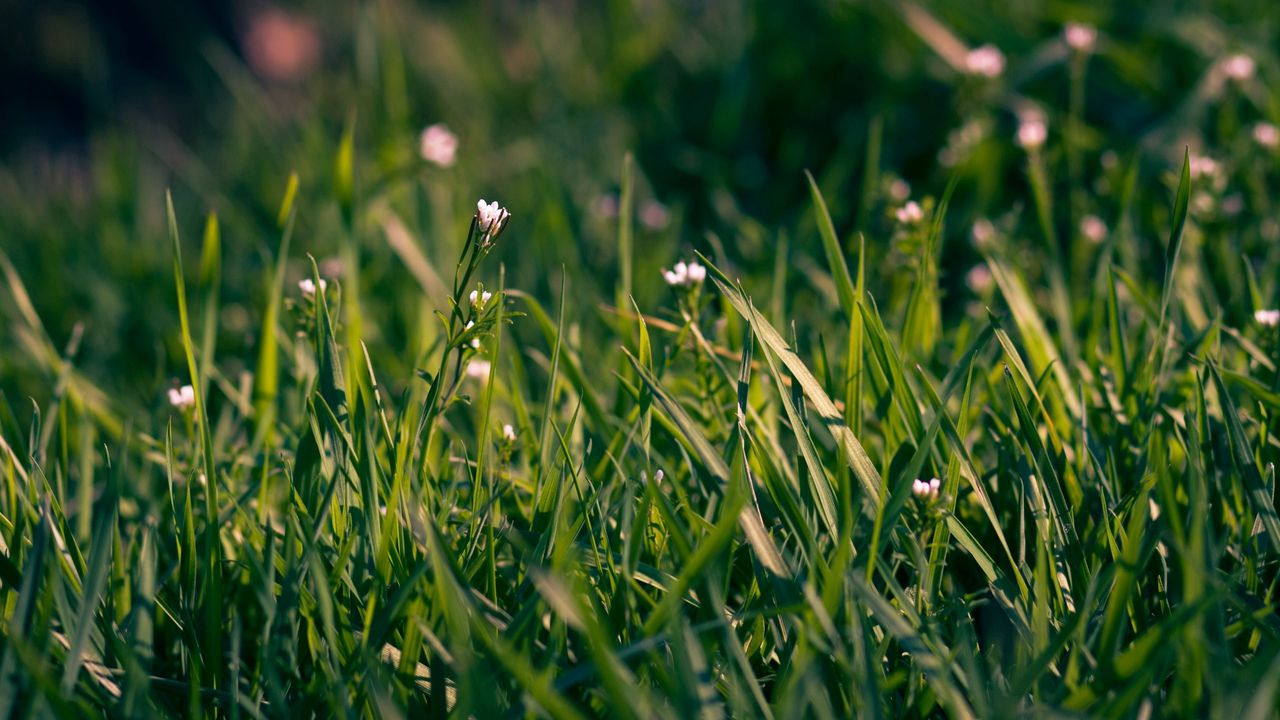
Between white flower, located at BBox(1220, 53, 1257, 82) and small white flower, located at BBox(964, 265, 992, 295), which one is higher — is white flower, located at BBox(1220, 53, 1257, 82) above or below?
above

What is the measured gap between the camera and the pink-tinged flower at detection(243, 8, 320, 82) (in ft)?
15.6

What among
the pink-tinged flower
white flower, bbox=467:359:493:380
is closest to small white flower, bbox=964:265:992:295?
white flower, bbox=467:359:493:380

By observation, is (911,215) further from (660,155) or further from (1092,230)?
(660,155)

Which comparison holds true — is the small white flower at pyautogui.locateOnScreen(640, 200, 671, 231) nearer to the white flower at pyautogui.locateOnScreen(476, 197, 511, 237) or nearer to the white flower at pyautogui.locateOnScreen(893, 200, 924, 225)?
the white flower at pyautogui.locateOnScreen(893, 200, 924, 225)

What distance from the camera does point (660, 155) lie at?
296 cm

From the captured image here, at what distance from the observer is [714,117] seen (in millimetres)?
2932

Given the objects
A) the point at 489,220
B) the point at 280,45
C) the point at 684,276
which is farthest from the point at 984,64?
the point at 280,45

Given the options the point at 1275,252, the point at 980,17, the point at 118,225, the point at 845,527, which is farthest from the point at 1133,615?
the point at 118,225

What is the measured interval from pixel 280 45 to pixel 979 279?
397 centimetres

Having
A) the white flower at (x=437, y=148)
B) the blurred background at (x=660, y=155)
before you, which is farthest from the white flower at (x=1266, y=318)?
the white flower at (x=437, y=148)

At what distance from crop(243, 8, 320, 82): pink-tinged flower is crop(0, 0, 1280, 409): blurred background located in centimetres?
92

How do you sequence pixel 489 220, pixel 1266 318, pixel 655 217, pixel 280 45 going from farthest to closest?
pixel 280 45 → pixel 655 217 → pixel 1266 318 → pixel 489 220

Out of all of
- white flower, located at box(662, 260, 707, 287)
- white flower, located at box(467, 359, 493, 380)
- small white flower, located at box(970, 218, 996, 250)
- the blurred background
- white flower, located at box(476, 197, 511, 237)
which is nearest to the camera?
white flower, located at box(476, 197, 511, 237)

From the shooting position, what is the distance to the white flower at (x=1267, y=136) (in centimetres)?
208
